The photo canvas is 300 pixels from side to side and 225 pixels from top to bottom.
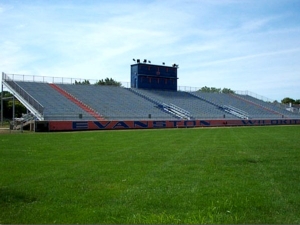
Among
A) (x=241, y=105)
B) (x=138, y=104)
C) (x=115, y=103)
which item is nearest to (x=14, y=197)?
(x=115, y=103)

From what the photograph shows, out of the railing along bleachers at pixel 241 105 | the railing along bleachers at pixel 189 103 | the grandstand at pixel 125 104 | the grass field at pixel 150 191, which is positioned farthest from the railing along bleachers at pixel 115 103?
the grass field at pixel 150 191

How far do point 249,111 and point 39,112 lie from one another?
1583 inches

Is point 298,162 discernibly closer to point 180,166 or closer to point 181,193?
point 180,166

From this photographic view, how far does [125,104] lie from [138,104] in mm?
2300

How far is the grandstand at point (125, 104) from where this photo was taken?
45.1 m

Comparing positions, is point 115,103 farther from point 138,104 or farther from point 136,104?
point 138,104

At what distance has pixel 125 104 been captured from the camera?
54.6m

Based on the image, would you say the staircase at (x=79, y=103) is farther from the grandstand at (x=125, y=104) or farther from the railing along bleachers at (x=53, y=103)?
the railing along bleachers at (x=53, y=103)

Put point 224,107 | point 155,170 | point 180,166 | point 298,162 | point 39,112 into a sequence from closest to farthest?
point 155,170, point 180,166, point 298,162, point 39,112, point 224,107

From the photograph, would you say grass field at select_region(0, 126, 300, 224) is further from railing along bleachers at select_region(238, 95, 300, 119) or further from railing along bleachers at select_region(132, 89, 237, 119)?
railing along bleachers at select_region(238, 95, 300, 119)

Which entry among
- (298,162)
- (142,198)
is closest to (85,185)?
(142,198)

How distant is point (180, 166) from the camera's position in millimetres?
12047

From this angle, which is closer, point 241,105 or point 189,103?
point 189,103

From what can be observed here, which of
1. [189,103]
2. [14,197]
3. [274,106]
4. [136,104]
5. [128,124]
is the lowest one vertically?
[14,197]
